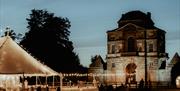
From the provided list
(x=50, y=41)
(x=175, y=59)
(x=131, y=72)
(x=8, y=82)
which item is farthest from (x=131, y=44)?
(x=8, y=82)

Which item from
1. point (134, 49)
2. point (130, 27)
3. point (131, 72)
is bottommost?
point (131, 72)

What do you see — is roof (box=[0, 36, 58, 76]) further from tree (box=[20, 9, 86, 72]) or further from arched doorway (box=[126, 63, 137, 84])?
arched doorway (box=[126, 63, 137, 84])

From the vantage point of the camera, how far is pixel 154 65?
77.8 metres

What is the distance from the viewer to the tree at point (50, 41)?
66.8 meters

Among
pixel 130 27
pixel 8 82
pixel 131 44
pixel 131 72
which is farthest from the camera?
pixel 131 72

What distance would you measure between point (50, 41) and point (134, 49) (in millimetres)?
16690

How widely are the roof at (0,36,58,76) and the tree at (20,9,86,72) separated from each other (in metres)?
36.9

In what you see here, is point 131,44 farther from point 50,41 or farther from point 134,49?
point 50,41

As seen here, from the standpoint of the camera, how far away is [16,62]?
1059 inches

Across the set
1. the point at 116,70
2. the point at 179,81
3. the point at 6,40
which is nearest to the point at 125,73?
the point at 116,70

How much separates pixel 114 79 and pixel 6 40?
5333 centimetres

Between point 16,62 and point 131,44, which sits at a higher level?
point 131,44

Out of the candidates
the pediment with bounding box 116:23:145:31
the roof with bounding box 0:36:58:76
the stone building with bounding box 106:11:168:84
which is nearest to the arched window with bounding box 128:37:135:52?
the stone building with bounding box 106:11:168:84

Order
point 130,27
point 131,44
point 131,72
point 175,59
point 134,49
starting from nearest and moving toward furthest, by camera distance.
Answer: point 175,59 < point 130,27 < point 134,49 < point 131,44 < point 131,72
